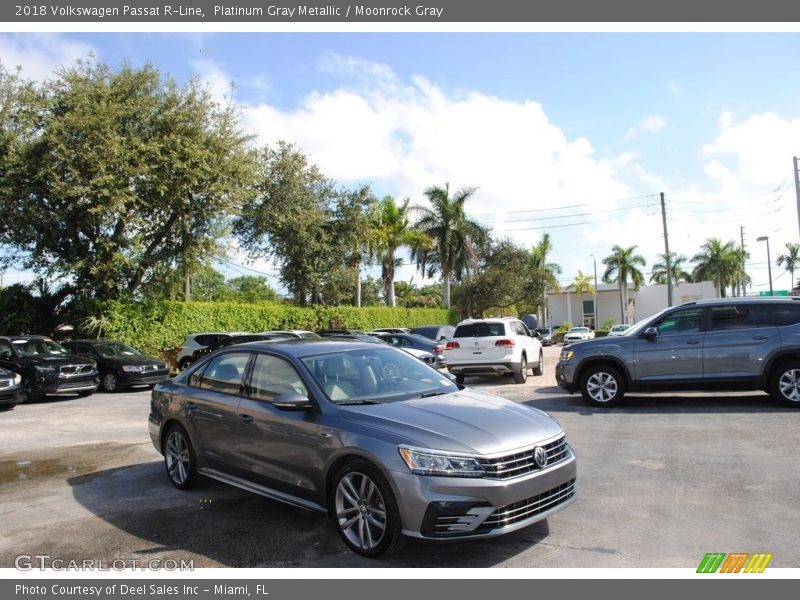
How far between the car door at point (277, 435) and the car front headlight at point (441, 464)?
0.96 m

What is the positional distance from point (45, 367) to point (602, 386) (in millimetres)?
13321

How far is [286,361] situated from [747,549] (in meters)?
3.93

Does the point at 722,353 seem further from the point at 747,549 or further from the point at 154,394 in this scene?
the point at 154,394

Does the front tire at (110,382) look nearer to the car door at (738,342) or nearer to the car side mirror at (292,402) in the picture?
the car side mirror at (292,402)

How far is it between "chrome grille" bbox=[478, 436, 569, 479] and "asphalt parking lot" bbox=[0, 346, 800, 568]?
0.63 m

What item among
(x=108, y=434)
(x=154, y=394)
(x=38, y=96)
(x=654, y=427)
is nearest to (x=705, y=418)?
(x=654, y=427)

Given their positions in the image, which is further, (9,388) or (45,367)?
(45,367)

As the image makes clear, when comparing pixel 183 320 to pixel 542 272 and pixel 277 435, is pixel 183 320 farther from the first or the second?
pixel 542 272

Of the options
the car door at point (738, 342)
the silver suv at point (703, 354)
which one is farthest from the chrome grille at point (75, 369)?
the car door at point (738, 342)

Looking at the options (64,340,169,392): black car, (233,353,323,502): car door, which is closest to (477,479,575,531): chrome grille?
(233,353,323,502): car door

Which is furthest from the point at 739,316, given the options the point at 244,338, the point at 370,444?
the point at 244,338

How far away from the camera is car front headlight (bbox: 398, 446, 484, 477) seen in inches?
168

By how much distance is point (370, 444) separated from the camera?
4.52m

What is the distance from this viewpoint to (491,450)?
4.38 m
